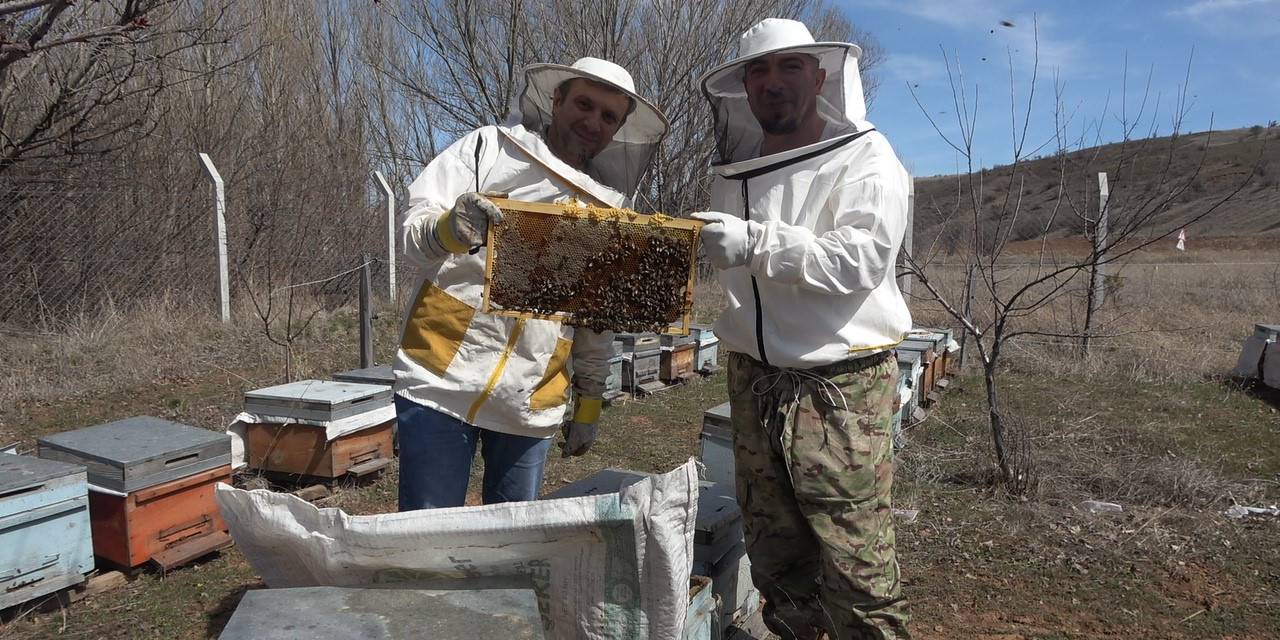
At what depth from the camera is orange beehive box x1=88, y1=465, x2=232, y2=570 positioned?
11.0 feet

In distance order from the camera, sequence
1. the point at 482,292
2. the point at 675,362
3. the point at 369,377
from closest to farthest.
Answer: the point at 482,292 → the point at 369,377 → the point at 675,362

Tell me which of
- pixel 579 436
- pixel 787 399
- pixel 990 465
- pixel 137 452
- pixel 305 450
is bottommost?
pixel 990 465

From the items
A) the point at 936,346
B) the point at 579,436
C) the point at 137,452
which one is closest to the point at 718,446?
the point at 579,436

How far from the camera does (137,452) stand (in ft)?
11.0

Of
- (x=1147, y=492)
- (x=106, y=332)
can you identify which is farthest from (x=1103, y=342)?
(x=106, y=332)

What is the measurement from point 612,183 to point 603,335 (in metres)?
0.50

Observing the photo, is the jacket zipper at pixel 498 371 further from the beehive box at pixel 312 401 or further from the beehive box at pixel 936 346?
the beehive box at pixel 936 346

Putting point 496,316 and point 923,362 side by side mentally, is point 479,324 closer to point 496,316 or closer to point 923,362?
point 496,316

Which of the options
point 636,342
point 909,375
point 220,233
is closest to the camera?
point 909,375

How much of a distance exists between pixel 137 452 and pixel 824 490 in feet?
9.53

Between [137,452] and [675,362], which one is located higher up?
[137,452]

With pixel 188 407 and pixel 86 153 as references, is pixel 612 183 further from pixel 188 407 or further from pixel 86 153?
pixel 86 153

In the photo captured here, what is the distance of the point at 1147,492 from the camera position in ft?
15.0

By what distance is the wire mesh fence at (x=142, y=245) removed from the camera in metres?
7.58
